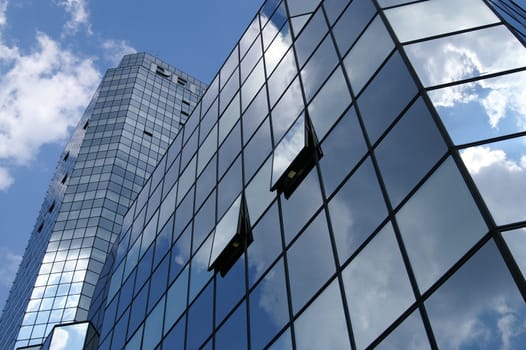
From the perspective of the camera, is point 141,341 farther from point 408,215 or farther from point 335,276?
point 408,215

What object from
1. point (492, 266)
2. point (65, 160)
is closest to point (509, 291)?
point (492, 266)

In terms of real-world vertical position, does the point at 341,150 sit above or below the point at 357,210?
A: above

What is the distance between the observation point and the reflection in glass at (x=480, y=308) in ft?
29.4

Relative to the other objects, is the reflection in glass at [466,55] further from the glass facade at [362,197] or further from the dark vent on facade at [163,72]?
the dark vent on facade at [163,72]

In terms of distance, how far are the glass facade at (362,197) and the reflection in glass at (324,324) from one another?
0.14ft

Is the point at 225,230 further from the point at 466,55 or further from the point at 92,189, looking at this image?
the point at 92,189

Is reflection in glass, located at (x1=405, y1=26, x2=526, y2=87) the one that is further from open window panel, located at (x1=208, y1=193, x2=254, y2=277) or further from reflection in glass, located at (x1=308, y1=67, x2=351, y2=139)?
open window panel, located at (x1=208, y1=193, x2=254, y2=277)

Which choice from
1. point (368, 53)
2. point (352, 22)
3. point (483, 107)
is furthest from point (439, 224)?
point (352, 22)

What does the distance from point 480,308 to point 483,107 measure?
4686 mm

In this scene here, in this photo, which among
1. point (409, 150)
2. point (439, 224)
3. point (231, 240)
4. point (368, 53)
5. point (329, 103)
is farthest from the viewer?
point (231, 240)

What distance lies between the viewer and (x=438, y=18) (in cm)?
1513

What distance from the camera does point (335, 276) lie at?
13141 mm

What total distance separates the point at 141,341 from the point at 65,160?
87795 millimetres

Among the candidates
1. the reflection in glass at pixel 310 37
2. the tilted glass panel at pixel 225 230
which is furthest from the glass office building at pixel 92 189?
the reflection in glass at pixel 310 37
